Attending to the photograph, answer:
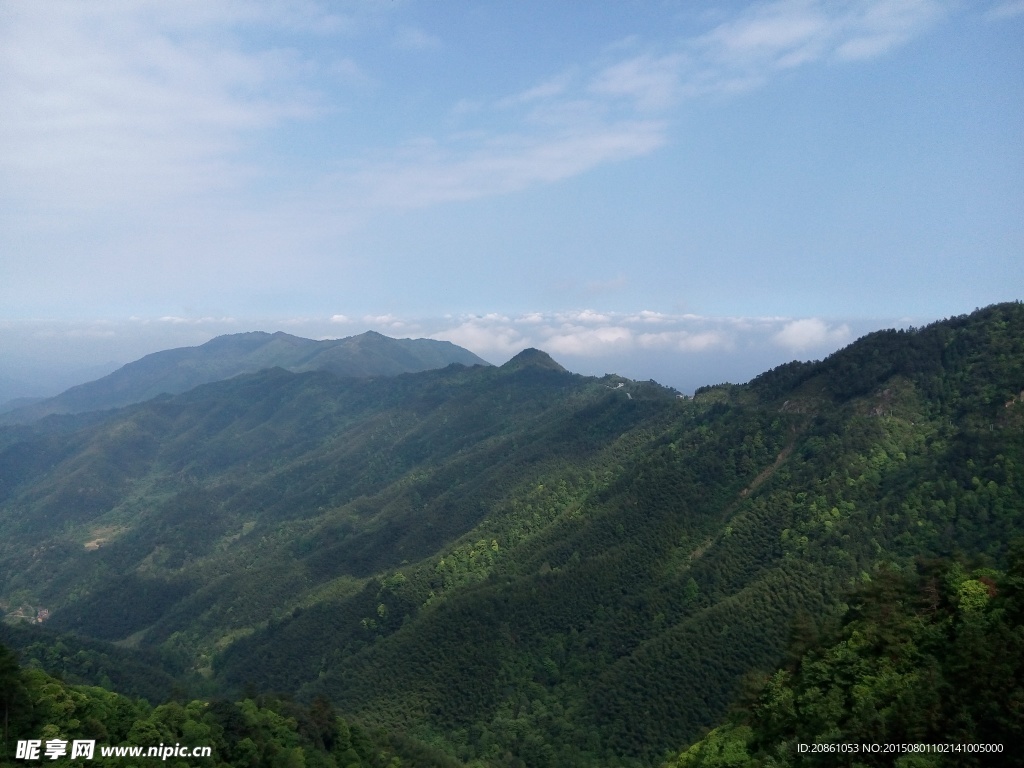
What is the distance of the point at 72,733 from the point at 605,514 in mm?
74501

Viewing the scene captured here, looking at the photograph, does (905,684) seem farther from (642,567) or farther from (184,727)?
(642,567)

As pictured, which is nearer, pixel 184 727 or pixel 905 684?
pixel 905 684

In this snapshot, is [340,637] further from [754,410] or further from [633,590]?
[754,410]

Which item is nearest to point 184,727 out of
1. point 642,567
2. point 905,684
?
point 905,684

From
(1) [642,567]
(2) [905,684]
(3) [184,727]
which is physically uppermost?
(2) [905,684]

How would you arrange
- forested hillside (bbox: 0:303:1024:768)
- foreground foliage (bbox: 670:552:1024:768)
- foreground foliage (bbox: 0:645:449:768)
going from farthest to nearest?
forested hillside (bbox: 0:303:1024:768) → foreground foliage (bbox: 0:645:449:768) → foreground foliage (bbox: 670:552:1024:768)

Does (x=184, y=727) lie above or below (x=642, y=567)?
above

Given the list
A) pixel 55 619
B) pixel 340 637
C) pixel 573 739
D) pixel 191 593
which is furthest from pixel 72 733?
pixel 55 619

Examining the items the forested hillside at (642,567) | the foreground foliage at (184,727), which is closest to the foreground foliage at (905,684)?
the forested hillside at (642,567)

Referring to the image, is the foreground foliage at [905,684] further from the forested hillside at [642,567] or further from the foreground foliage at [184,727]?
the foreground foliage at [184,727]

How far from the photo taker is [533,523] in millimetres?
109750

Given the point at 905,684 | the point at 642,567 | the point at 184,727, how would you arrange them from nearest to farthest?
the point at 905,684 < the point at 184,727 < the point at 642,567

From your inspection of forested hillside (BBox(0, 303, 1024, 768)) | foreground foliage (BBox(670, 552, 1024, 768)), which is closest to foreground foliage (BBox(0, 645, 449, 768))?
forested hillside (BBox(0, 303, 1024, 768))

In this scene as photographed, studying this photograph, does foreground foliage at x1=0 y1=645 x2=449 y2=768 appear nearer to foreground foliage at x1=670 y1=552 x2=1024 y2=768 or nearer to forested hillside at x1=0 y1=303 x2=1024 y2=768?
forested hillside at x1=0 y1=303 x2=1024 y2=768
